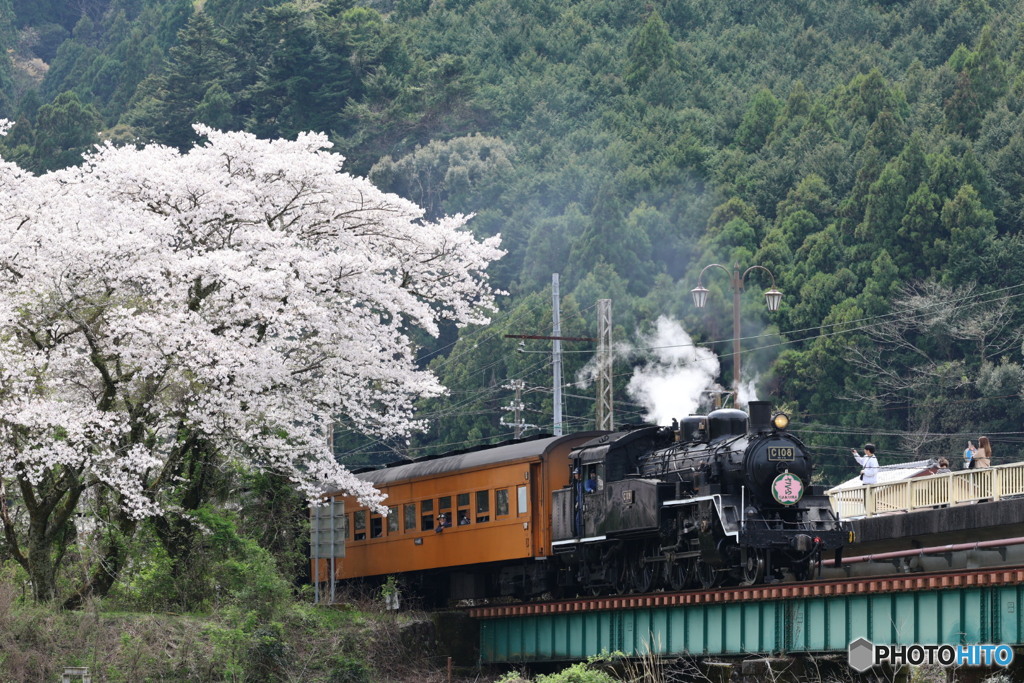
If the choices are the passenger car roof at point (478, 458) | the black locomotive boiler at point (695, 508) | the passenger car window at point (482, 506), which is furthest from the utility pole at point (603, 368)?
the black locomotive boiler at point (695, 508)

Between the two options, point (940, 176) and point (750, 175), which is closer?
point (940, 176)

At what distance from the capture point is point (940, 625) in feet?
67.6

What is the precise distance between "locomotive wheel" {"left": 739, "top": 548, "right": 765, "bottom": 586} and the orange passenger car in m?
5.10

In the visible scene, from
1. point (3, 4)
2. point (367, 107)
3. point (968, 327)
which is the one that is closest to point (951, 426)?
point (968, 327)

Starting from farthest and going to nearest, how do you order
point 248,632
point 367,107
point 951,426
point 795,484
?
point 367,107, point 951,426, point 248,632, point 795,484

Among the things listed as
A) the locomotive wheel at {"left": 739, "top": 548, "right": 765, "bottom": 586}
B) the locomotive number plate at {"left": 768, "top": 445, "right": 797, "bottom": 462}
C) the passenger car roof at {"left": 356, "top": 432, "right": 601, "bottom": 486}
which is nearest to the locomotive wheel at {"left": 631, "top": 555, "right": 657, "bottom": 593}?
the locomotive wheel at {"left": 739, "top": 548, "right": 765, "bottom": 586}

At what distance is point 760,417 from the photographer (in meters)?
26.5

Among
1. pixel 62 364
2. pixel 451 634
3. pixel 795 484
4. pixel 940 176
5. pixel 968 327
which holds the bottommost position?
pixel 451 634

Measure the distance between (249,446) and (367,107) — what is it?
261 ft

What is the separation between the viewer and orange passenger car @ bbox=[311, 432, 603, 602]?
97.6 feet

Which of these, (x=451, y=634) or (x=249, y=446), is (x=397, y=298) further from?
(x=451, y=634)

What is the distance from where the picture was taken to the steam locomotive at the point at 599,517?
2552 cm

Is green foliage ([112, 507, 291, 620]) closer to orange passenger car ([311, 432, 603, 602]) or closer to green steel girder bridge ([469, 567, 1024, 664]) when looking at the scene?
orange passenger car ([311, 432, 603, 602])

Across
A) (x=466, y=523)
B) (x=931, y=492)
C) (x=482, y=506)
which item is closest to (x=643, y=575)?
Answer: (x=482, y=506)
